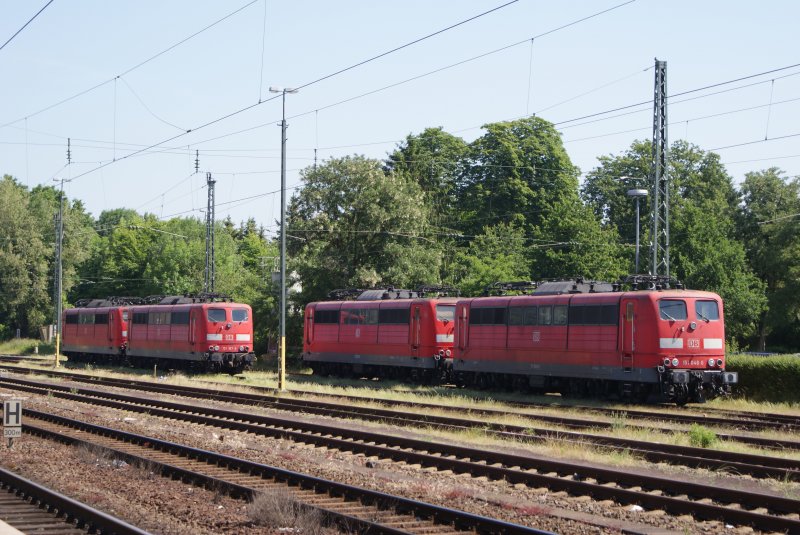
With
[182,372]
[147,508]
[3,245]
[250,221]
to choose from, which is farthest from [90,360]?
[250,221]

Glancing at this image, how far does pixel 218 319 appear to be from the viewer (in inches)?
1716

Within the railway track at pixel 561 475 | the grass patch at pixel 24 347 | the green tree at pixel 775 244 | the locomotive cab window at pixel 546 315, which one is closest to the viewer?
the railway track at pixel 561 475

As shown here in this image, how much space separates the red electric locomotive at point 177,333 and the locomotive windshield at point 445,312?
12.0 meters

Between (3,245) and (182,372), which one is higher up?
(3,245)

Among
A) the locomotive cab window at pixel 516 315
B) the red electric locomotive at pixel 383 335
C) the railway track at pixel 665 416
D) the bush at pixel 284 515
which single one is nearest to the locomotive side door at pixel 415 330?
the red electric locomotive at pixel 383 335

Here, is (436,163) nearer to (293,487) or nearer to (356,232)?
(356,232)

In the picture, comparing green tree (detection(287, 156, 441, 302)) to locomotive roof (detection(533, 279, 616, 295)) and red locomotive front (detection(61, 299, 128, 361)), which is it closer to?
red locomotive front (detection(61, 299, 128, 361))

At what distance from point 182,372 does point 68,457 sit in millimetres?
31967

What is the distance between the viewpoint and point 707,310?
27.3m

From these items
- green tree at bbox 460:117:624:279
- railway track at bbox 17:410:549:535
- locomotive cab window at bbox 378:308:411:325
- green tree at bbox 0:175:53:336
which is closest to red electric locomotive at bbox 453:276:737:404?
locomotive cab window at bbox 378:308:411:325

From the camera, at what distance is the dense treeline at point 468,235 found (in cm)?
5025

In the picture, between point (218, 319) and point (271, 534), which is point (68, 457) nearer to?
point (271, 534)

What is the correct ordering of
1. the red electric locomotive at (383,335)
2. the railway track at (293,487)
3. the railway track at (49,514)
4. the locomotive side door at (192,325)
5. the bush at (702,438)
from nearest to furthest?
the railway track at (49,514) → the railway track at (293,487) → the bush at (702,438) → the red electric locomotive at (383,335) → the locomotive side door at (192,325)

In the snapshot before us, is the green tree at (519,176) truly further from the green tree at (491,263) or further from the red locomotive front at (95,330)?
the red locomotive front at (95,330)
